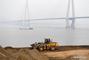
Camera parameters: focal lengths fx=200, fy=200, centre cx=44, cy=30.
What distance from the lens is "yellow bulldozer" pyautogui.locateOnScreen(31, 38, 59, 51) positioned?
6.39 ft

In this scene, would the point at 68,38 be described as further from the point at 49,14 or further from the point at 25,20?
the point at 25,20

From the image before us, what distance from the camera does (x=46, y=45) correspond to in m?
1.96

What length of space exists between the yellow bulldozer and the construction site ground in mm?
43

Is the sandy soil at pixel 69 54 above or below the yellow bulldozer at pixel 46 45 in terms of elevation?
below

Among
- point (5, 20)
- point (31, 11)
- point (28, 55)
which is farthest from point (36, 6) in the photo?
point (28, 55)

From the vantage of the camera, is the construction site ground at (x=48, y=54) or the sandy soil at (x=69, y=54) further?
the sandy soil at (x=69, y=54)

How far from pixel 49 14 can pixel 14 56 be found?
0.63 metres

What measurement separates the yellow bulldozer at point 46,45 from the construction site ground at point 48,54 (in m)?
0.04

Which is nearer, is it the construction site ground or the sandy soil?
the construction site ground

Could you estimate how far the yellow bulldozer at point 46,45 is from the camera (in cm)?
195

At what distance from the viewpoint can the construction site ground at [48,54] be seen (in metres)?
1.67

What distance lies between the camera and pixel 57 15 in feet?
6.80

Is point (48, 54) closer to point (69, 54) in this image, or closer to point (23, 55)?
point (69, 54)

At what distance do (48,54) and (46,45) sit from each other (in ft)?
0.35
